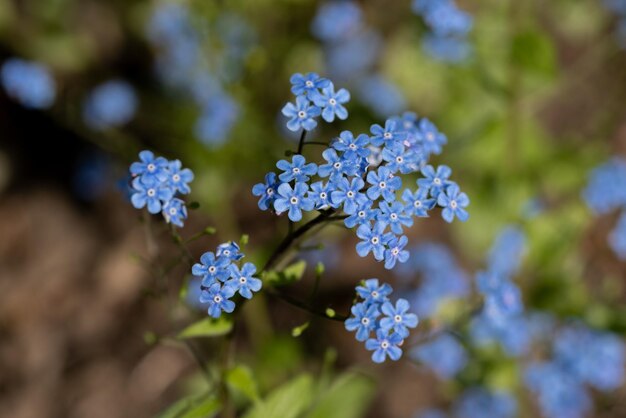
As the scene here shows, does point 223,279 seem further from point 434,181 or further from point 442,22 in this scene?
point 442,22

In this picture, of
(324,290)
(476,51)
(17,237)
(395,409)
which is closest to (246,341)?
(324,290)

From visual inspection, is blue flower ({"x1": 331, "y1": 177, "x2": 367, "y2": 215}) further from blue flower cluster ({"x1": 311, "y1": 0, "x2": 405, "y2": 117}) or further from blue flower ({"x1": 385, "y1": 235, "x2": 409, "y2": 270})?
blue flower cluster ({"x1": 311, "y1": 0, "x2": 405, "y2": 117})

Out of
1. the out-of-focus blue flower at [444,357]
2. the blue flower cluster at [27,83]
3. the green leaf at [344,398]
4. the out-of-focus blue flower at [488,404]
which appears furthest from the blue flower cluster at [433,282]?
the blue flower cluster at [27,83]

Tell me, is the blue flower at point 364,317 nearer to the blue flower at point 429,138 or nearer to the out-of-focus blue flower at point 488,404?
the blue flower at point 429,138

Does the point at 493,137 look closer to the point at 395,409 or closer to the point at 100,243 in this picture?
the point at 395,409

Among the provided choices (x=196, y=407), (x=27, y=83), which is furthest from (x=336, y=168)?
(x=27, y=83)

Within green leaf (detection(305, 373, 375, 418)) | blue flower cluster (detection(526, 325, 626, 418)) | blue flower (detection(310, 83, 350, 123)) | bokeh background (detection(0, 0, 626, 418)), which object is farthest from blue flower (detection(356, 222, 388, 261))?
blue flower cluster (detection(526, 325, 626, 418))
